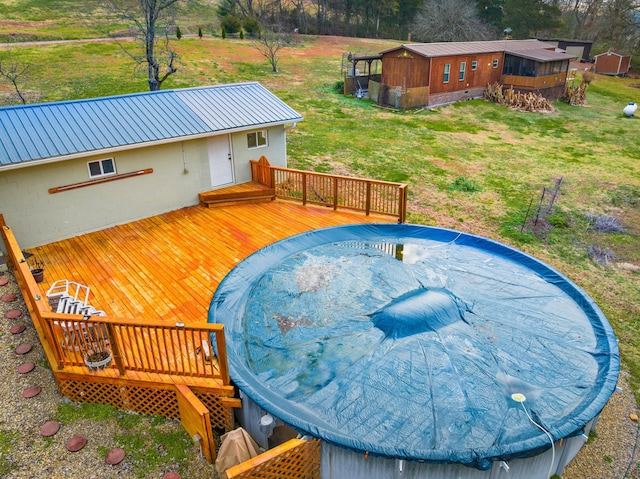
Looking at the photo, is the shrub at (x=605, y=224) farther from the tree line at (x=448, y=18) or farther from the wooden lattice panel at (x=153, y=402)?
the tree line at (x=448, y=18)

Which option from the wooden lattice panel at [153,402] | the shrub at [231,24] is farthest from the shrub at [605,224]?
the shrub at [231,24]

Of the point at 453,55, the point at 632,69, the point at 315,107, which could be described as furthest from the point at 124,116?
the point at 632,69

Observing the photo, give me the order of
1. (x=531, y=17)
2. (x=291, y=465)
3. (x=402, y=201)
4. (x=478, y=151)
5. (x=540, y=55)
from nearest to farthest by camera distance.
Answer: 1. (x=291, y=465)
2. (x=402, y=201)
3. (x=478, y=151)
4. (x=540, y=55)
5. (x=531, y=17)

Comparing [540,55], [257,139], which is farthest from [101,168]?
[540,55]

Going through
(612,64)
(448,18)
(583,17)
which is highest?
(583,17)

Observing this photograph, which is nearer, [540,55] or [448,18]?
[540,55]

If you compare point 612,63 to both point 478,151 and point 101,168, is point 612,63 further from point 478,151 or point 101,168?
point 101,168

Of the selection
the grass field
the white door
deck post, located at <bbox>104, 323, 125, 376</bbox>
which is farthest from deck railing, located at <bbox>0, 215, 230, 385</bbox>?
Answer: the grass field

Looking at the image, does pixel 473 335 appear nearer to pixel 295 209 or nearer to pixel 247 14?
pixel 295 209

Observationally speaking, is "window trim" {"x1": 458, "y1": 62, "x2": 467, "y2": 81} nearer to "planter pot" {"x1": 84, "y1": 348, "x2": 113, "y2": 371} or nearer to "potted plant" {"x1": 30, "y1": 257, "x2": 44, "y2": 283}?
"potted plant" {"x1": 30, "y1": 257, "x2": 44, "y2": 283}
